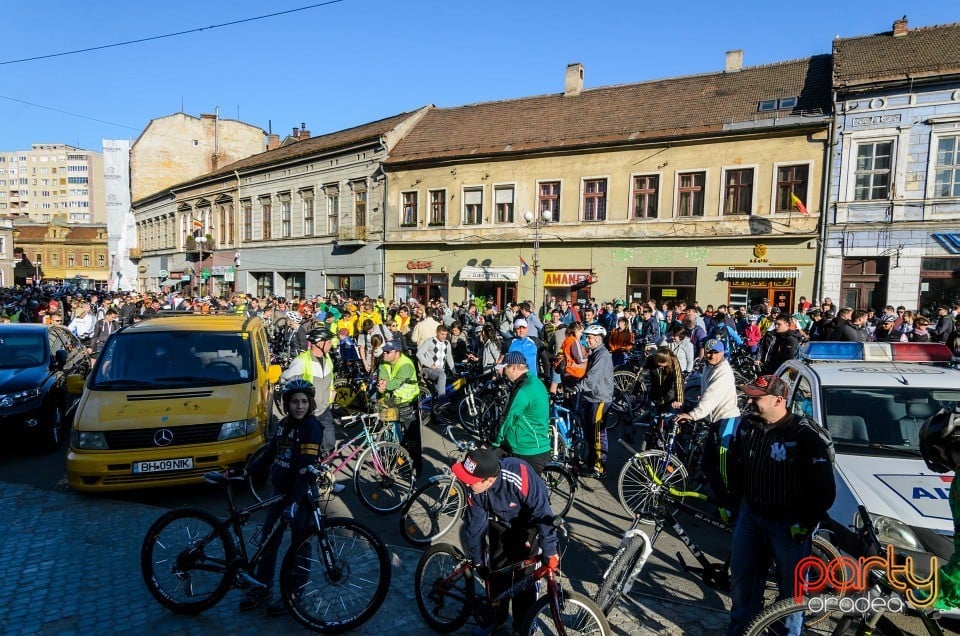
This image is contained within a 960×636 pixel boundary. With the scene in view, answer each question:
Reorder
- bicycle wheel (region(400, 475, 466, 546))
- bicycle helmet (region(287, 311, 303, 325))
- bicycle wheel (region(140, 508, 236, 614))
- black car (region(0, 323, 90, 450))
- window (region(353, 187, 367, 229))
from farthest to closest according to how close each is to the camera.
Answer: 1. window (region(353, 187, 367, 229))
2. bicycle helmet (region(287, 311, 303, 325))
3. black car (region(0, 323, 90, 450))
4. bicycle wheel (region(400, 475, 466, 546))
5. bicycle wheel (region(140, 508, 236, 614))

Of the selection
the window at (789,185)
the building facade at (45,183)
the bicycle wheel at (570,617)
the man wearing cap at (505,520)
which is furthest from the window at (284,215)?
the building facade at (45,183)

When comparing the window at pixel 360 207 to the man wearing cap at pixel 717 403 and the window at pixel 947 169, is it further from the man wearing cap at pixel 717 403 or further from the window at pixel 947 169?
the man wearing cap at pixel 717 403

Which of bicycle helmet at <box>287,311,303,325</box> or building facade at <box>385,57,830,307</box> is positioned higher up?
building facade at <box>385,57,830,307</box>

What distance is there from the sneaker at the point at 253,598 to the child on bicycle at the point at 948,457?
414cm

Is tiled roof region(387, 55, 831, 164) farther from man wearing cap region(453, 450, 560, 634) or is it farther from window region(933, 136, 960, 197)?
man wearing cap region(453, 450, 560, 634)

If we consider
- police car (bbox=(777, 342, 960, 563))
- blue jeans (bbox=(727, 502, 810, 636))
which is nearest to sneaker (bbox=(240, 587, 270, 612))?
blue jeans (bbox=(727, 502, 810, 636))

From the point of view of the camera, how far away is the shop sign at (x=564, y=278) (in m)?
23.5

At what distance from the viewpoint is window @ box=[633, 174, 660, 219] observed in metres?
22.2

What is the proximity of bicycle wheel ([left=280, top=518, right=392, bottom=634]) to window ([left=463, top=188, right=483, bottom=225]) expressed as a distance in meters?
23.0

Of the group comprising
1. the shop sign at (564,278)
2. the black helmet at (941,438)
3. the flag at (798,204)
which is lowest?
the black helmet at (941,438)

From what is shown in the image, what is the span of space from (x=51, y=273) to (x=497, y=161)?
90.5 m

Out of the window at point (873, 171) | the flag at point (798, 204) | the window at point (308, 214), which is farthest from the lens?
the window at point (308, 214)

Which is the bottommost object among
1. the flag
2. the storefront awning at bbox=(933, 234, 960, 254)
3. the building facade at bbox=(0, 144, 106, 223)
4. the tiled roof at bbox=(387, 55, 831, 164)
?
the storefront awning at bbox=(933, 234, 960, 254)

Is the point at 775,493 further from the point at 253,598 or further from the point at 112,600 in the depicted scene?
the point at 112,600
